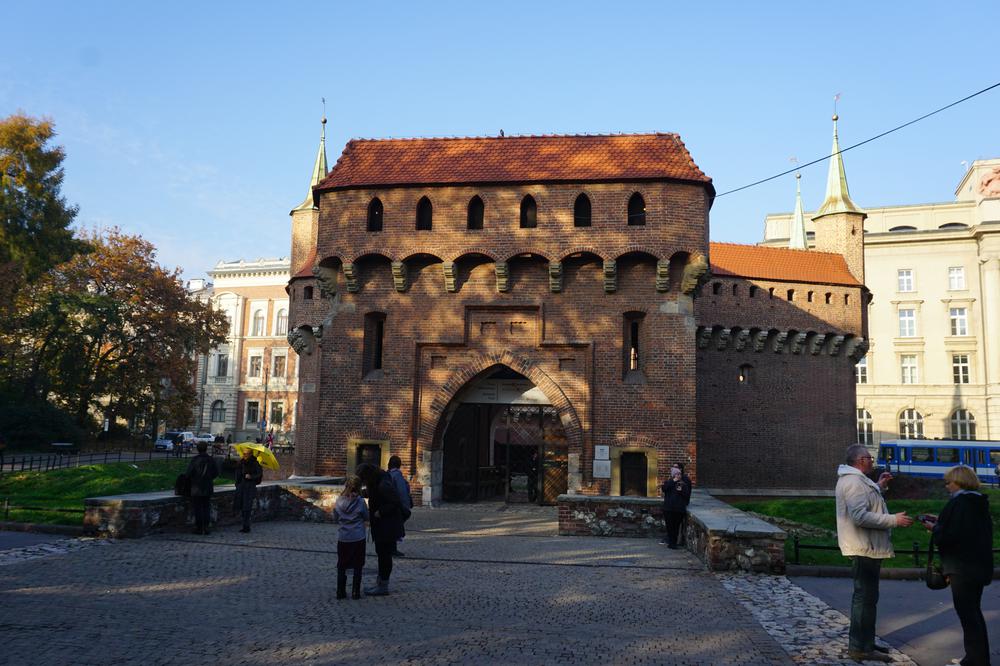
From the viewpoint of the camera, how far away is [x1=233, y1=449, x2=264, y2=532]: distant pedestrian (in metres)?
13.8

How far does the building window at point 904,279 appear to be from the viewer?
54.3m

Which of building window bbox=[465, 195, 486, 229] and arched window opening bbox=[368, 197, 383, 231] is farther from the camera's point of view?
arched window opening bbox=[368, 197, 383, 231]

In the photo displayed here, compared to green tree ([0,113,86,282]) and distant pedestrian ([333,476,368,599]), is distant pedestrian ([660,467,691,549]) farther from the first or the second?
green tree ([0,113,86,282])

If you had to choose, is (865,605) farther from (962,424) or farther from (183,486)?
(962,424)

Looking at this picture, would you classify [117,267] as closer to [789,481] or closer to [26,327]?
[26,327]

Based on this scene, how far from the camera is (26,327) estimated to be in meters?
33.9

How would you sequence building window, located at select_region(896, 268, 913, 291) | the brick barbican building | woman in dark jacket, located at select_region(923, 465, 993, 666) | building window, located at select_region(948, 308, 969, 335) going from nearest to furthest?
woman in dark jacket, located at select_region(923, 465, 993, 666)
the brick barbican building
building window, located at select_region(948, 308, 969, 335)
building window, located at select_region(896, 268, 913, 291)

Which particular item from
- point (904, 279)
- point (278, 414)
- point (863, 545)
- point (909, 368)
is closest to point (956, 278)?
point (904, 279)

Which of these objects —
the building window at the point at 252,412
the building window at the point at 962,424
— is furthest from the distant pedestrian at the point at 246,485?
the building window at the point at 962,424

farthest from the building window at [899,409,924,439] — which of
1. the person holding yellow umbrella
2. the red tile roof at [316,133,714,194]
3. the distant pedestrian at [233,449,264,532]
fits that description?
the distant pedestrian at [233,449,264,532]

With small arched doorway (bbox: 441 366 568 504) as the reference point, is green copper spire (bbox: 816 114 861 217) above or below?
above

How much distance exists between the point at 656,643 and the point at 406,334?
14.2 m

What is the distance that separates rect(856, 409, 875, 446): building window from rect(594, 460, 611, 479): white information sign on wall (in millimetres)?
40903

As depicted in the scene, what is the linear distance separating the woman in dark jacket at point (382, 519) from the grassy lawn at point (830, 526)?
629 cm
